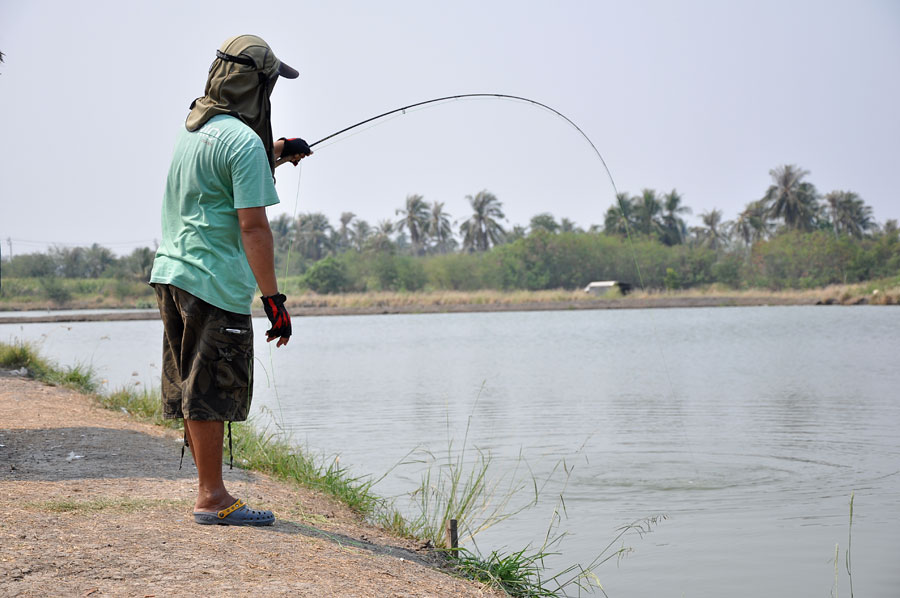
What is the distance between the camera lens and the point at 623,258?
60.3 metres

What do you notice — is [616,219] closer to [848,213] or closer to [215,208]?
[848,213]

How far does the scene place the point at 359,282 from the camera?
63.4m

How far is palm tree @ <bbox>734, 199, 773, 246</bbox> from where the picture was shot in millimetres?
77625

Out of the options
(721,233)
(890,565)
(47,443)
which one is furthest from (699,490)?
(721,233)

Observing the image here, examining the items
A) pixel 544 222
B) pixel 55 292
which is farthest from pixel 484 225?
pixel 55 292

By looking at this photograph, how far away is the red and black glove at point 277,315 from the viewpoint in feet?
11.0

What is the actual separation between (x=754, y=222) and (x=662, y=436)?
7326 centimetres

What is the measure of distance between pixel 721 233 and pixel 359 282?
38.8m

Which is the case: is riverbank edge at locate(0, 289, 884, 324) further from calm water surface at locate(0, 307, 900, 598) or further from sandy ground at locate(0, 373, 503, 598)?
sandy ground at locate(0, 373, 503, 598)

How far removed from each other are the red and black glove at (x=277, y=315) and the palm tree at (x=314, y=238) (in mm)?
89856

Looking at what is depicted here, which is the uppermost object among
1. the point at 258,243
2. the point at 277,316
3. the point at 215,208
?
the point at 215,208

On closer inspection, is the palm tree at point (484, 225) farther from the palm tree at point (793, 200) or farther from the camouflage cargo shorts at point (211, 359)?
the camouflage cargo shorts at point (211, 359)

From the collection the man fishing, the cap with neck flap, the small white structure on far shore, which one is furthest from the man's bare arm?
the small white structure on far shore

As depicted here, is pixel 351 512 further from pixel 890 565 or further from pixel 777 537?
pixel 890 565
